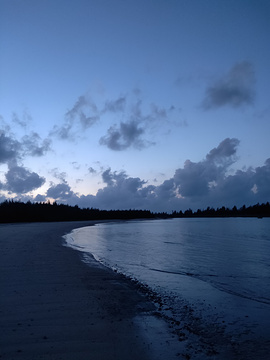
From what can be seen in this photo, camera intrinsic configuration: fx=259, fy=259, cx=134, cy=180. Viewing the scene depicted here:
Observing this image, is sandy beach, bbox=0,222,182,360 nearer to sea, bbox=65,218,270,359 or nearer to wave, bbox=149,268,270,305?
sea, bbox=65,218,270,359

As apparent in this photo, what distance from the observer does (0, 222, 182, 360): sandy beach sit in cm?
516

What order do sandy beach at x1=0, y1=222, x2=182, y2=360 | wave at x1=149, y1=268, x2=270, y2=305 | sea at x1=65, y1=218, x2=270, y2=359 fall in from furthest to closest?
wave at x1=149, y1=268, x2=270, y2=305
sea at x1=65, y1=218, x2=270, y2=359
sandy beach at x1=0, y1=222, x2=182, y2=360

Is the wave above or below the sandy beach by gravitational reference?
below

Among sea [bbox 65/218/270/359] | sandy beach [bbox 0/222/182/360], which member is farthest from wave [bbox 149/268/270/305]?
sandy beach [bbox 0/222/182/360]

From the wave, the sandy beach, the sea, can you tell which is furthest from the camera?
the wave

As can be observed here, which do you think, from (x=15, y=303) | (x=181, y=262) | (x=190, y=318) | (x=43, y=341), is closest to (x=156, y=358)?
(x=43, y=341)

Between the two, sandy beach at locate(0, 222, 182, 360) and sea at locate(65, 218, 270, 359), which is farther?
sea at locate(65, 218, 270, 359)

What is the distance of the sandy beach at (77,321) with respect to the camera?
5.16 m

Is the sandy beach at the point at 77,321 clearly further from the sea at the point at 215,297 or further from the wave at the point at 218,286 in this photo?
the wave at the point at 218,286

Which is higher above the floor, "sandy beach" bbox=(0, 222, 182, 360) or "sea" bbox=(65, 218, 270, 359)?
"sandy beach" bbox=(0, 222, 182, 360)

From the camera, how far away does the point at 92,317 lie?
6.92m

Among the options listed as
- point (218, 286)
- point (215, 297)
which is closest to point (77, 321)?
point (215, 297)

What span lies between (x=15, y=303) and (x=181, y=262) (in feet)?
44.3

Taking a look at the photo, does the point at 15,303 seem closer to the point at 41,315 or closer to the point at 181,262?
the point at 41,315
